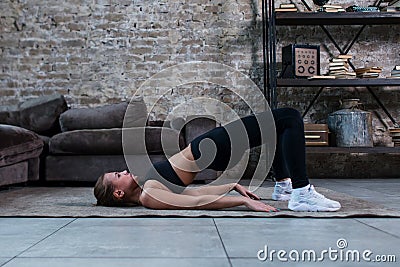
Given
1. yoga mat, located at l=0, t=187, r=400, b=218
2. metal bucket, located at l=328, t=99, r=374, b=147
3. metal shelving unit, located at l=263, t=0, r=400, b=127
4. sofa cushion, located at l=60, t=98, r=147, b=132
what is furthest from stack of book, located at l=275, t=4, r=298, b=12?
yoga mat, located at l=0, t=187, r=400, b=218

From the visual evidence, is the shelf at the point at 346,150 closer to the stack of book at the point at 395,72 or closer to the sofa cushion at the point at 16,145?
the stack of book at the point at 395,72

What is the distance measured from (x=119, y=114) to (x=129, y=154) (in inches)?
18.9

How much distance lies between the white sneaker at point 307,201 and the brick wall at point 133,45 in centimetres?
292

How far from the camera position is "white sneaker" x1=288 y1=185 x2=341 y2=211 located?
2.33 m

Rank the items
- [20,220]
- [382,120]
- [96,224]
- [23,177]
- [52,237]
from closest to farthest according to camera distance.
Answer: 1. [52,237]
2. [96,224]
3. [20,220]
4. [23,177]
5. [382,120]

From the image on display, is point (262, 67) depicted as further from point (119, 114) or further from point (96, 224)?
point (96, 224)

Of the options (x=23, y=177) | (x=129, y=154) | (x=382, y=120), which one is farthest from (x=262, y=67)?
(x=23, y=177)

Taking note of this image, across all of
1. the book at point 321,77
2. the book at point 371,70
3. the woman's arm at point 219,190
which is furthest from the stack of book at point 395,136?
the woman's arm at point 219,190

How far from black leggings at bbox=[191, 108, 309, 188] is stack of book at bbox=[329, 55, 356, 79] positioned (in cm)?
256

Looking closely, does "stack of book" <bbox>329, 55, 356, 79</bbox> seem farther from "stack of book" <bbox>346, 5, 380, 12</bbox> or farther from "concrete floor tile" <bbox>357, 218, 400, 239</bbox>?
"concrete floor tile" <bbox>357, 218, 400, 239</bbox>

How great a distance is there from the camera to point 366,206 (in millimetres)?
2578

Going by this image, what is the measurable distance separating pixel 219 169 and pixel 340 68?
9.06 feet

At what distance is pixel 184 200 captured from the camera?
2.40 meters
